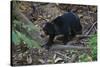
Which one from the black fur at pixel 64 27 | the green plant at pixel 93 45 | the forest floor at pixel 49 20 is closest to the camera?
the forest floor at pixel 49 20

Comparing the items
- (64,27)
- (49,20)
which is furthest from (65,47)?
(49,20)

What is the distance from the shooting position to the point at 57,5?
2426 millimetres

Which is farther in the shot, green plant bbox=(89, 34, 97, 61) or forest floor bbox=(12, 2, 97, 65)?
green plant bbox=(89, 34, 97, 61)

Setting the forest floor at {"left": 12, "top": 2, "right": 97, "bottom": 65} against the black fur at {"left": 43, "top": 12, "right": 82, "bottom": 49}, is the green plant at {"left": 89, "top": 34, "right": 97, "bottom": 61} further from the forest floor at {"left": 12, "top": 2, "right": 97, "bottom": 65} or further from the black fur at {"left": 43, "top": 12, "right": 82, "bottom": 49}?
the black fur at {"left": 43, "top": 12, "right": 82, "bottom": 49}

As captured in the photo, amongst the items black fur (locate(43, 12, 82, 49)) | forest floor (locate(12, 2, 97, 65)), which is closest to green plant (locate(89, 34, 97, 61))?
forest floor (locate(12, 2, 97, 65))

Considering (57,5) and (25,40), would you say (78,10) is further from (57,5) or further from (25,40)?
(25,40)

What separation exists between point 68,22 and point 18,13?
0.59 m

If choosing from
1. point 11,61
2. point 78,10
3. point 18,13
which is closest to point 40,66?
point 11,61

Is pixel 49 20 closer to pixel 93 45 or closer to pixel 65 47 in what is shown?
pixel 65 47

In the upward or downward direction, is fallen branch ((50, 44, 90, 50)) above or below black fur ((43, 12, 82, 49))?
below

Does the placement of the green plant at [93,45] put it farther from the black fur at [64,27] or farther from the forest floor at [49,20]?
the black fur at [64,27]

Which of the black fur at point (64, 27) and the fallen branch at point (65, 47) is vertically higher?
the black fur at point (64, 27)

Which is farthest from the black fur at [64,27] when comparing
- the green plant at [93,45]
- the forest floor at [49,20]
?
the green plant at [93,45]

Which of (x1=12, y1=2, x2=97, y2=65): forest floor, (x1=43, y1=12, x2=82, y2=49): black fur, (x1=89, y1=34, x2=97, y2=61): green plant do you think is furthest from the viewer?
(x1=89, y1=34, x2=97, y2=61): green plant
